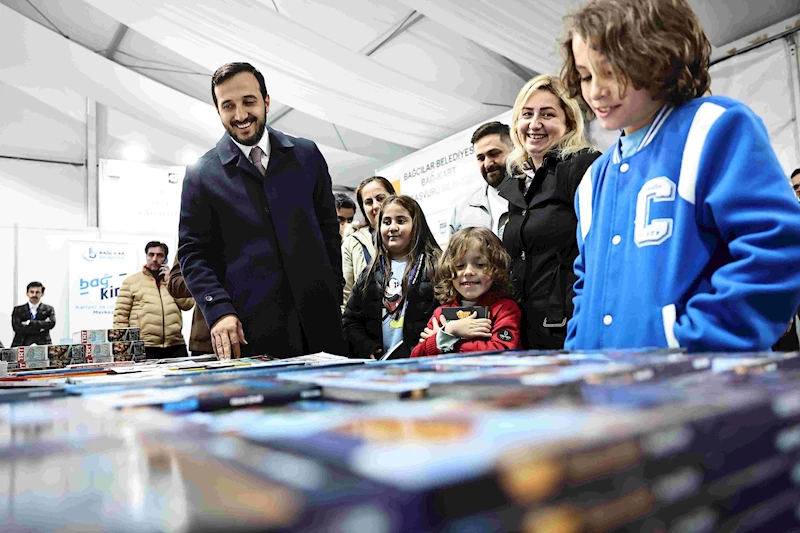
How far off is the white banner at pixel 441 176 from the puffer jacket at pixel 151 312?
1.86 metres

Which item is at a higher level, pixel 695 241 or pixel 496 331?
pixel 695 241

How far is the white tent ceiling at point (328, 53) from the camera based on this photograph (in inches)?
136

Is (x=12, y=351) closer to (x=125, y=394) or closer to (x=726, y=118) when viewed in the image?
(x=125, y=394)

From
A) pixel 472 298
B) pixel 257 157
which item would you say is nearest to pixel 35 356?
pixel 257 157

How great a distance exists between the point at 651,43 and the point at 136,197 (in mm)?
6245

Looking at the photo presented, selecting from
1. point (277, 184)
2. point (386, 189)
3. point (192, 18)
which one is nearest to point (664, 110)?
point (277, 184)

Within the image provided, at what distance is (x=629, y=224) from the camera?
2.40ft

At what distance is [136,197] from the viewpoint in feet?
20.4

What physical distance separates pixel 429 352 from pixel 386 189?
1127 mm

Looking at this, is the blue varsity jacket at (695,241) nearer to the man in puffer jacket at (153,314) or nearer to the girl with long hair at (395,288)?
the girl with long hair at (395,288)

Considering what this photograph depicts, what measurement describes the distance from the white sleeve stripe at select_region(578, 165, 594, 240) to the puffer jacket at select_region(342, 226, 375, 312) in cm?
170

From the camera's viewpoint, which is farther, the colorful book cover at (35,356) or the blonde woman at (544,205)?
the colorful book cover at (35,356)

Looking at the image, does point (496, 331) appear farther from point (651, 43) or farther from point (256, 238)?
point (651, 43)

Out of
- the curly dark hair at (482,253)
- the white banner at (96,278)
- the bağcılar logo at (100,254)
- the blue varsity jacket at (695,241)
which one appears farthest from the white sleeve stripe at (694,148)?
the bağcılar logo at (100,254)
